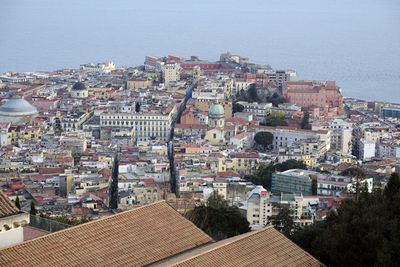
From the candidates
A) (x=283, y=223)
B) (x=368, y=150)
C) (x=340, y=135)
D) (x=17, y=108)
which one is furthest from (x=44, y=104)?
(x=283, y=223)

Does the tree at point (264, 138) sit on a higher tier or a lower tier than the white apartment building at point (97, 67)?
lower

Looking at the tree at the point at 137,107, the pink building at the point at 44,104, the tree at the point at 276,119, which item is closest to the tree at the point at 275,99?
the tree at the point at 276,119

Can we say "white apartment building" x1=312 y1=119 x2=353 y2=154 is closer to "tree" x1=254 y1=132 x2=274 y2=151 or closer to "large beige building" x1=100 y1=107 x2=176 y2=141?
"tree" x1=254 y1=132 x2=274 y2=151

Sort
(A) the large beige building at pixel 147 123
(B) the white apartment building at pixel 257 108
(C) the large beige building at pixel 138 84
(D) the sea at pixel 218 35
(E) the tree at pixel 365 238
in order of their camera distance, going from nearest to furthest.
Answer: (E) the tree at pixel 365 238 < (A) the large beige building at pixel 147 123 < (B) the white apartment building at pixel 257 108 < (C) the large beige building at pixel 138 84 < (D) the sea at pixel 218 35

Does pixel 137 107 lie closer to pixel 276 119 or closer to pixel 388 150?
pixel 276 119

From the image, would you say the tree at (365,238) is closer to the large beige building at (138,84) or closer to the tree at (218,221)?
the tree at (218,221)

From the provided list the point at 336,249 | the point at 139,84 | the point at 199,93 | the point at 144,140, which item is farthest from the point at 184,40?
the point at 336,249
